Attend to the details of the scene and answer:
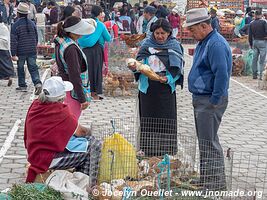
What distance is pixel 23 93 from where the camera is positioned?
11.9 metres

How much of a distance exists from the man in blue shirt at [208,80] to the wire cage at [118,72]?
6029 mm

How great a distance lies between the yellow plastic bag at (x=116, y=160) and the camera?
18.2 feet

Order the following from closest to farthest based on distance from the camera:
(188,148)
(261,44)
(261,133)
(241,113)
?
(188,148) → (261,133) → (241,113) → (261,44)

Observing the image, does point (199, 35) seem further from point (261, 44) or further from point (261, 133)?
point (261, 44)

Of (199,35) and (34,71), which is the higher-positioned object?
(199,35)

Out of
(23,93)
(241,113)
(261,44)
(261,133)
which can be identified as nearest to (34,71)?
(23,93)

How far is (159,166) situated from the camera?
5.19 meters

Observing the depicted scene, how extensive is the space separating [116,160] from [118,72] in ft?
21.5

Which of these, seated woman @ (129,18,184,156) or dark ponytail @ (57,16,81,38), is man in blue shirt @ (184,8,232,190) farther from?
dark ponytail @ (57,16,81,38)

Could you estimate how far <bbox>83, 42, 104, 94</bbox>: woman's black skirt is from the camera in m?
11.3

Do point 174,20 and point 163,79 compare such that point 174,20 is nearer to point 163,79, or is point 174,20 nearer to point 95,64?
point 95,64

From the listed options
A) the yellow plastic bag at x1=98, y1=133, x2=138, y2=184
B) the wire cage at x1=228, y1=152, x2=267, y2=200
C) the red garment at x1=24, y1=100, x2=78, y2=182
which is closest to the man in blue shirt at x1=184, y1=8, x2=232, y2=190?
the wire cage at x1=228, y1=152, x2=267, y2=200

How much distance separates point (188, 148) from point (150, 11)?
8.18 m

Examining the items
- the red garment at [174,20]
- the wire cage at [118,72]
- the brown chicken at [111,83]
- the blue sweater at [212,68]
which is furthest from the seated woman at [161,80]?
the red garment at [174,20]
